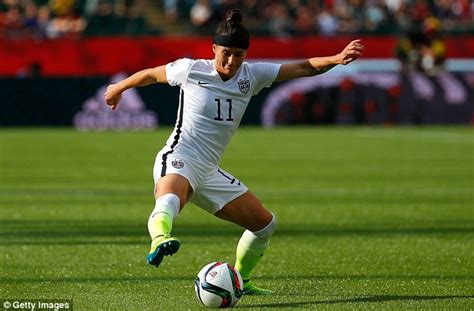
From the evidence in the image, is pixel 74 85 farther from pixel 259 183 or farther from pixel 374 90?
pixel 259 183

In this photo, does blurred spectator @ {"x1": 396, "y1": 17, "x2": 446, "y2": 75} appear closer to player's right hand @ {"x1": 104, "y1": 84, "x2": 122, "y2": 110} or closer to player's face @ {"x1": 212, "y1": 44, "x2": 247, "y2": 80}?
player's face @ {"x1": 212, "y1": 44, "x2": 247, "y2": 80}

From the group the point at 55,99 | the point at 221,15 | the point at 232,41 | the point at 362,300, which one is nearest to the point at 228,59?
the point at 232,41

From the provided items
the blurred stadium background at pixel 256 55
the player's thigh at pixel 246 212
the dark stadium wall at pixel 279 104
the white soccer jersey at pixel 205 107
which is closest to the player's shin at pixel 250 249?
the player's thigh at pixel 246 212

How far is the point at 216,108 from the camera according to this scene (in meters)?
8.23

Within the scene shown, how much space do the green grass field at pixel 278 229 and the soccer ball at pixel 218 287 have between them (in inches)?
4.2

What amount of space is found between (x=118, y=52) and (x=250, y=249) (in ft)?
85.6

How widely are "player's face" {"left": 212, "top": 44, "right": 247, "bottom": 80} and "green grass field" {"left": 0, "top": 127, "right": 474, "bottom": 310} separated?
1.65 m

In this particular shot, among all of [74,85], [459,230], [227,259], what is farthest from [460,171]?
[74,85]

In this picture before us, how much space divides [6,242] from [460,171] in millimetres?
11068

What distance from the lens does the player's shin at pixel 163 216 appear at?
7266 millimetres

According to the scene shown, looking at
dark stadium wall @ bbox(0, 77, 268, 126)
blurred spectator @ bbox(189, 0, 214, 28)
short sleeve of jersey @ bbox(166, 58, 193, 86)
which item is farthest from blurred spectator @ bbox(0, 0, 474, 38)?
short sleeve of jersey @ bbox(166, 58, 193, 86)

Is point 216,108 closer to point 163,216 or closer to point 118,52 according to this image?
point 163,216

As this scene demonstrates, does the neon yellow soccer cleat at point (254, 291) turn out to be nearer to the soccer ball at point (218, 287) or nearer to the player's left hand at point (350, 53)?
the soccer ball at point (218, 287)

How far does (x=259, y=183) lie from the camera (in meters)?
18.2
